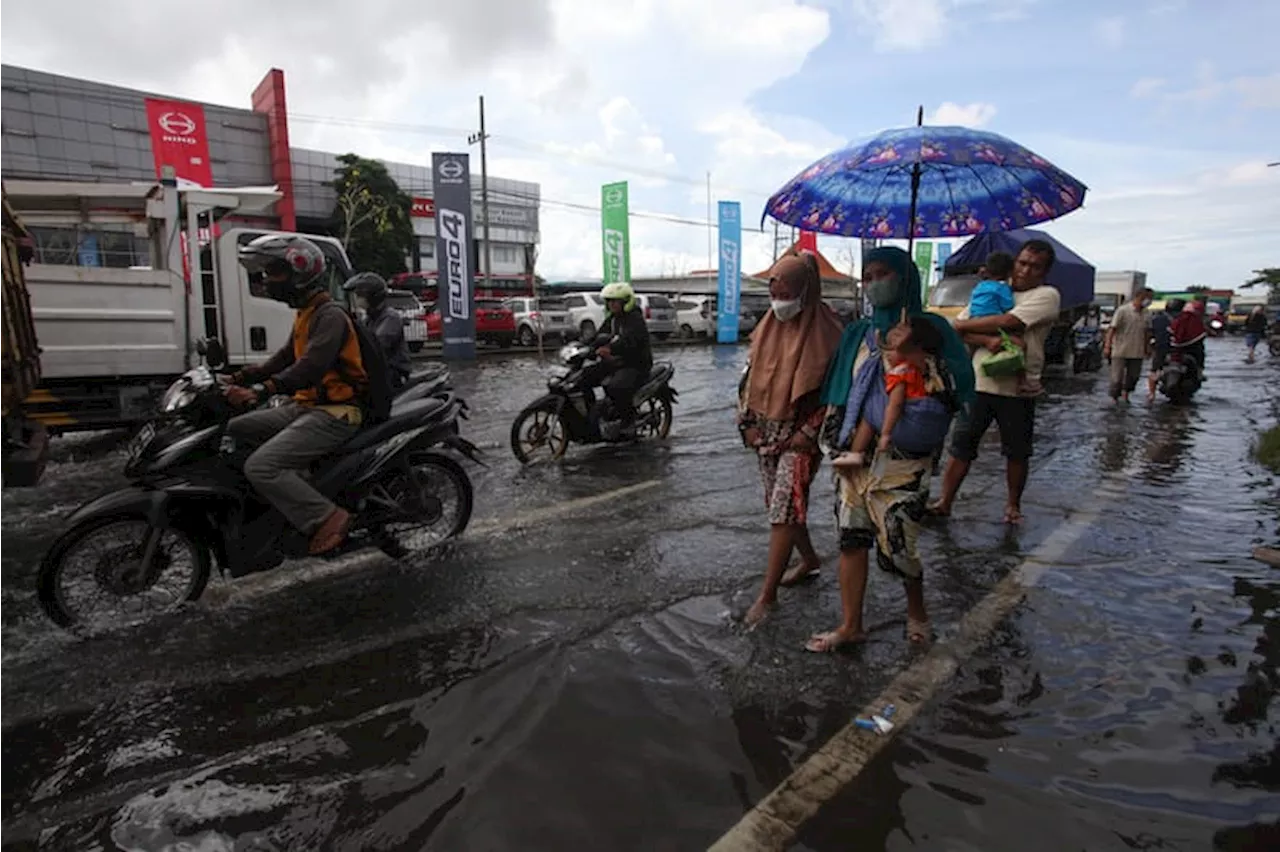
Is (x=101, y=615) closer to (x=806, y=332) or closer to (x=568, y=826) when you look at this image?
(x=568, y=826)

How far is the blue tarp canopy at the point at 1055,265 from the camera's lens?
14.3 metres

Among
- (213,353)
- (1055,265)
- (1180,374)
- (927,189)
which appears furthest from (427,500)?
(1055,265)

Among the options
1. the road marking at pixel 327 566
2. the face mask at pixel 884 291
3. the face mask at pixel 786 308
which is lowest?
the road marking at pixel 327 566

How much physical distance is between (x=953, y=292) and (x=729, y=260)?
37.4 ft

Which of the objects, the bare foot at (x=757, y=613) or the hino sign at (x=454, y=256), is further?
the hino sign at (x=454, y=256)

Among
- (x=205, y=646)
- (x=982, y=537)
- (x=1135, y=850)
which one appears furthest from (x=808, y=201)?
(x=205, y=646)

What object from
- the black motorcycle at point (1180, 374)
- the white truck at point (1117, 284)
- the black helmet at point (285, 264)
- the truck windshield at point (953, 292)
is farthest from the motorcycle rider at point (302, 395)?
the white truck at point (1117, 284)

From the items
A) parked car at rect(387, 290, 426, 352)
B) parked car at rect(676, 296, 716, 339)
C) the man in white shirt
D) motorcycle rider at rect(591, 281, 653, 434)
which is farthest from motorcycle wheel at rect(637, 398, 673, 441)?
parked car at rect(676, 296, 716, 339)

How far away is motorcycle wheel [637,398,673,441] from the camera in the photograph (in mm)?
8336

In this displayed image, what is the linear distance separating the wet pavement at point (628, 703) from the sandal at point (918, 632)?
102 mm

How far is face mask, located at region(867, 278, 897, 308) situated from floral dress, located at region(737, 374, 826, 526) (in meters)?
0.49

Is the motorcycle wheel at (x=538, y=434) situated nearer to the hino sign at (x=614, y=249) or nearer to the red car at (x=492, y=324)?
the red car at (x=492, y=324)

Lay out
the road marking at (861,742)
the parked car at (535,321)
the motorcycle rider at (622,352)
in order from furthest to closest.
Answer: the parked car at (535,321) < the motorcycle rider at (622,352) < the road marking at (861,742)

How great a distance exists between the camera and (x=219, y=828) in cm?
221
